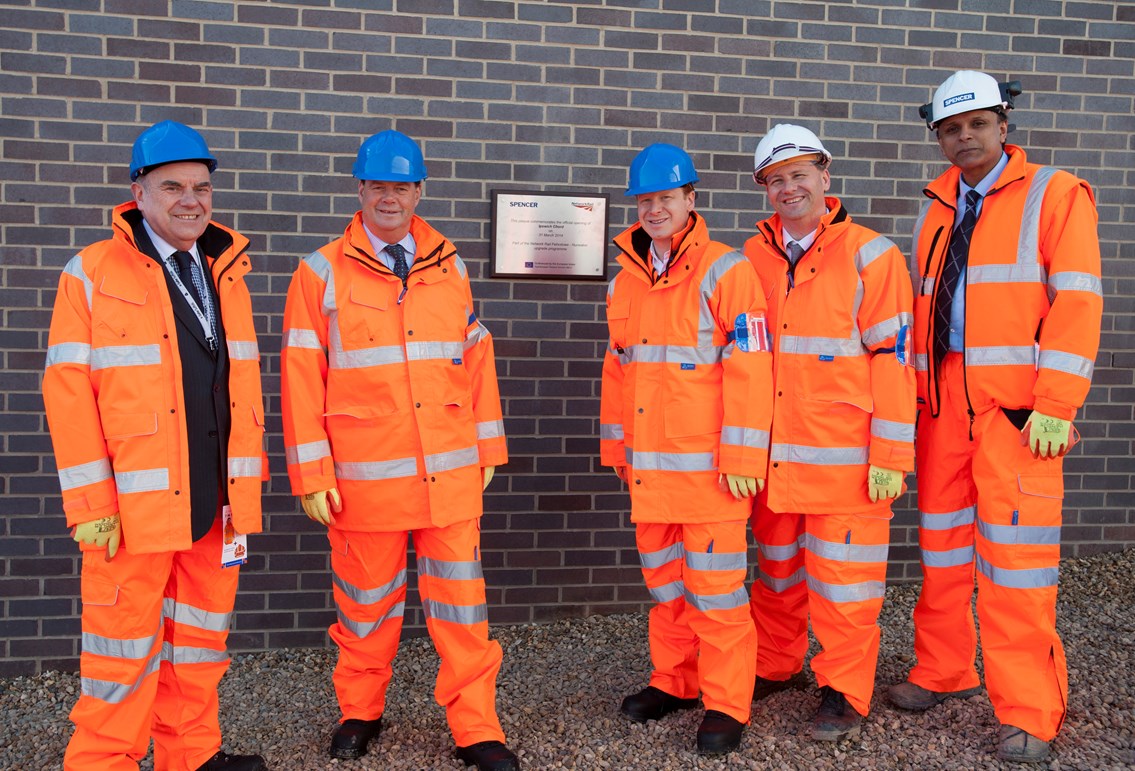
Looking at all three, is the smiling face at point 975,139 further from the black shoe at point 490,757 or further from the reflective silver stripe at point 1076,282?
the black shoe at point 490,757

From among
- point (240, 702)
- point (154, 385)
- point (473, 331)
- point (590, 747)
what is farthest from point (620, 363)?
point (240, 702)

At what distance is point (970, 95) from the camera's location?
12.1 feet

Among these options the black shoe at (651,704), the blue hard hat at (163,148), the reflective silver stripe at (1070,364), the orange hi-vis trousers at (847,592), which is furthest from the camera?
the black shoe at (651,704)

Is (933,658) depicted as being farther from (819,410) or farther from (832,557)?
(819,410)

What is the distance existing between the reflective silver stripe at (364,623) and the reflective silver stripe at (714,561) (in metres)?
1.23

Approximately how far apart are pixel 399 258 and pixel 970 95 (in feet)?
7.82

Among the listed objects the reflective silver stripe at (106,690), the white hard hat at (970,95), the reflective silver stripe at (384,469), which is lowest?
the reflective silver stripe at (106,690)

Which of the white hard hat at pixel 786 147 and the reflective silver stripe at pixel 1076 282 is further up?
the white hard hat at pixel 786 147

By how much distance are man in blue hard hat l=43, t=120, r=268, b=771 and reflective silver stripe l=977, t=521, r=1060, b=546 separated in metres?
2.87

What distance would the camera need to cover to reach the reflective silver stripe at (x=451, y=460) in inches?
139

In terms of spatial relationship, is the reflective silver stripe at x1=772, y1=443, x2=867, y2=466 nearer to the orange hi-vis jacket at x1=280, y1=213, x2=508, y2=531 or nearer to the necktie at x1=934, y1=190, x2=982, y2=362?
the necktie at x1=934, y1=190, x2=982, y2=362

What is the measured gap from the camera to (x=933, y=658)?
4047 millimetres

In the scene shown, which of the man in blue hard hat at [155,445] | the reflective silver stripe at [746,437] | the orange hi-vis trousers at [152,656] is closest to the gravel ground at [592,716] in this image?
the orange hi-vis trousers at [152,656]

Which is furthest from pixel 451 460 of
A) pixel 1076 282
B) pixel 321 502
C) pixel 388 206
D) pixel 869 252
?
pixel 1076 282
